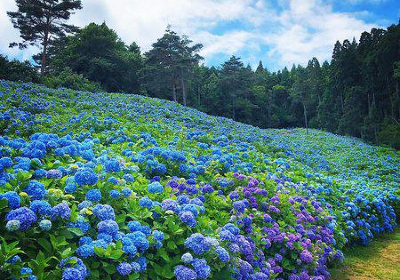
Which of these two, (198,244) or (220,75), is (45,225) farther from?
(220,75)

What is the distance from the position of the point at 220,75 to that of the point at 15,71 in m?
35.0

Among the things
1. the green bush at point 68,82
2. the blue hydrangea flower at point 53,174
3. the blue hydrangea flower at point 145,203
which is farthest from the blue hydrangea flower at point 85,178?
the green bush at point 68,82

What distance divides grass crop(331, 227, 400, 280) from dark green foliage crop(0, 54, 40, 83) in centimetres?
1684

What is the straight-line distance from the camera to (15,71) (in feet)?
57.5

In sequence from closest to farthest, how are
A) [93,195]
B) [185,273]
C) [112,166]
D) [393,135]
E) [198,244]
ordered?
[185,273] < [198,244] < [93,195] < [112,166] < [393,135]

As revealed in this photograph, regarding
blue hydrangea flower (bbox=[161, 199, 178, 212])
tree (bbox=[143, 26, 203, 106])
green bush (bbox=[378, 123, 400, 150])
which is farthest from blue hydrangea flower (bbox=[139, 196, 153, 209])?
tree (bbox=[143, 26, 203, 106])

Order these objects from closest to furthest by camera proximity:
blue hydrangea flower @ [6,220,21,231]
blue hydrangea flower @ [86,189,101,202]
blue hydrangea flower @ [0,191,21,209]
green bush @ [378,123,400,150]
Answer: blue hydrangea flower @ [6,220,21,231] → blue hydrangea flower @ [0,191,21,209] → blue hydrangea flower @ [86,189,101,202] → green bush @ [378,123,400,150]

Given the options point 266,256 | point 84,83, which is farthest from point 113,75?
point 266,256

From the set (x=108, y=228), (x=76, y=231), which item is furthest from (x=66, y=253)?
(x=108, y=228)

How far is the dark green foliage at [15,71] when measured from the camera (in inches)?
665

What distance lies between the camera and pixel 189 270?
2.64m

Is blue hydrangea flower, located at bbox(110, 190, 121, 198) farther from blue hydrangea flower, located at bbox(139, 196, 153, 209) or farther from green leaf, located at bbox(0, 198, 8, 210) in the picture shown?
green leaf, located at bbox(0, 198, 8, 210)

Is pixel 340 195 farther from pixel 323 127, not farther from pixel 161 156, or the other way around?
pixel 323 127

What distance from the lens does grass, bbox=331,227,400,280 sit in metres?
4.96
